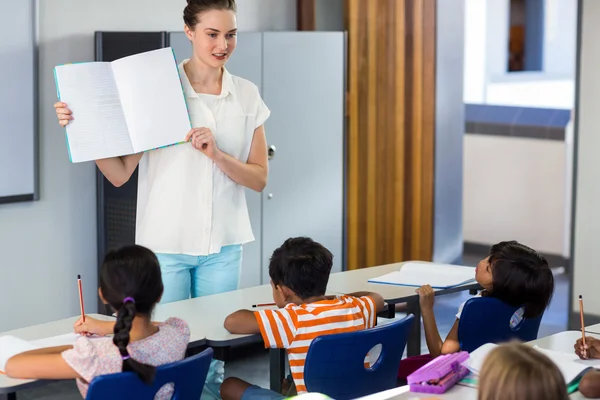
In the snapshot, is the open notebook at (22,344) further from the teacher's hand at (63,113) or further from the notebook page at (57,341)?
the teacher's hand at (63,113)

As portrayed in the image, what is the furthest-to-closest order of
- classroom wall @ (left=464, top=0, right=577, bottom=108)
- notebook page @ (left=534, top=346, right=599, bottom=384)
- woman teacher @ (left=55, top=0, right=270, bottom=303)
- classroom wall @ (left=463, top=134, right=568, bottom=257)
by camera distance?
classroom wall @ (left=464, top=0, right=577, bottom=108), classroom wall @ (left=463, top=134, right=568, bottom=257), woman teacher @ (left=55, top=0, right=270, bottom=303), notebook page @ (left=534, top=346, right=599, bottom=384)

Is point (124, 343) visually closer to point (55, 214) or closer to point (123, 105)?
point (123, 105)

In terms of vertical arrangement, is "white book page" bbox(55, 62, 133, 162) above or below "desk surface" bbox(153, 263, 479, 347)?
above

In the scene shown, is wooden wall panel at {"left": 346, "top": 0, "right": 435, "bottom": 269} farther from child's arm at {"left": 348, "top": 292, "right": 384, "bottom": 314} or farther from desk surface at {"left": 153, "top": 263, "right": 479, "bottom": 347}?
child's arm at {"left": 348, "top": 292, "right": 384, "bottom": 314}

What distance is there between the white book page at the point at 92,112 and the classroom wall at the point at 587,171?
9.43 feet

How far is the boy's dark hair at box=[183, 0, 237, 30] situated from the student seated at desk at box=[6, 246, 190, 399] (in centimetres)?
96

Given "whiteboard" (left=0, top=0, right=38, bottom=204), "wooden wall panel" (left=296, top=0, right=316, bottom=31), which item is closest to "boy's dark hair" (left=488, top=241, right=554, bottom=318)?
"whiteboard" (left=0, top=0, right=38, bottom=204)

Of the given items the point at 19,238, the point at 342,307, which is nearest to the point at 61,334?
the point at 342,307

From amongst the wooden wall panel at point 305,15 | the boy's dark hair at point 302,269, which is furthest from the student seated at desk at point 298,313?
the wooden wall panel at point 305,15

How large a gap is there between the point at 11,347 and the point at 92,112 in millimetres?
890

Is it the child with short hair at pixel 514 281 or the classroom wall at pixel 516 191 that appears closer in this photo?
the child with short hair at pixel 514 281

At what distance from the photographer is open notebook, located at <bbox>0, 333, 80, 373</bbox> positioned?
2.23 m

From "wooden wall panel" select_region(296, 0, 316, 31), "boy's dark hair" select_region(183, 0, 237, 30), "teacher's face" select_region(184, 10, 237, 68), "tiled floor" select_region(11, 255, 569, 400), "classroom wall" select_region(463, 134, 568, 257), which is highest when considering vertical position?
"wooden wall panel" select_region(296, 0, 316, 31)

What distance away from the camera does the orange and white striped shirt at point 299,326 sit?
2514 mm
